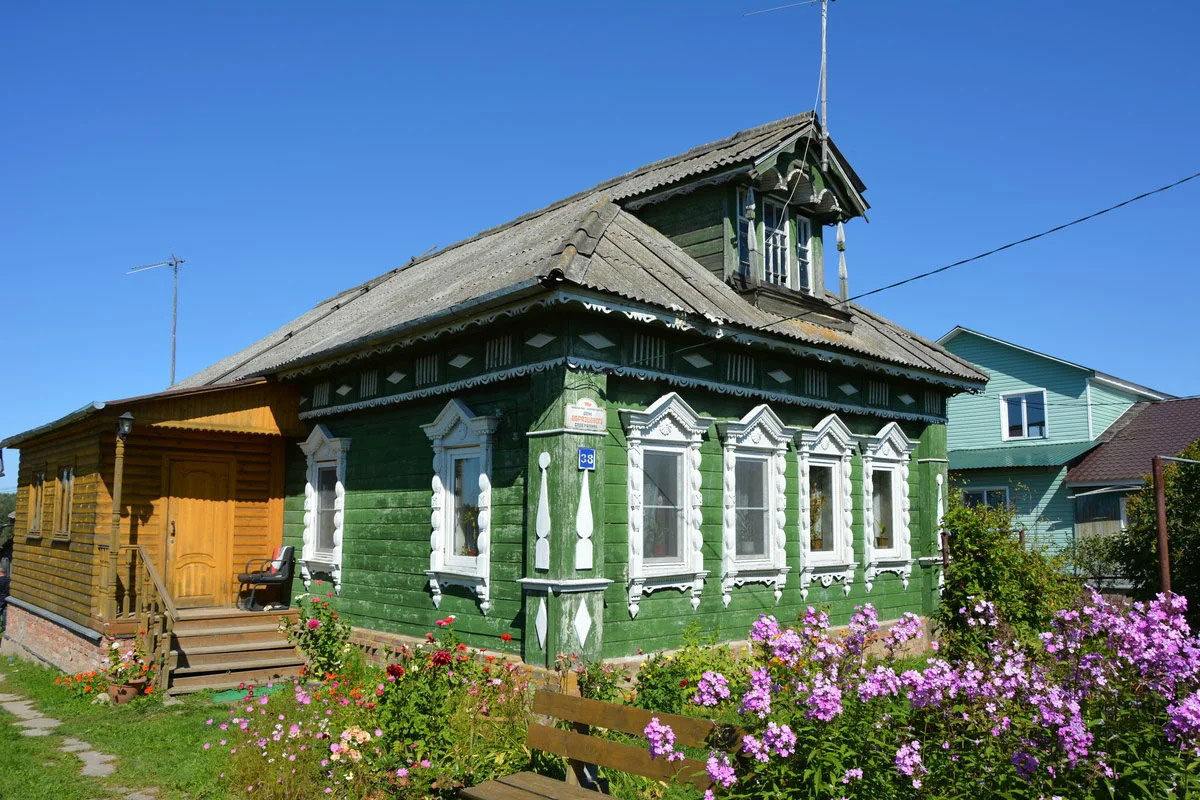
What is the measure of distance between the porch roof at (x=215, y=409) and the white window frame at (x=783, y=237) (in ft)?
23.9

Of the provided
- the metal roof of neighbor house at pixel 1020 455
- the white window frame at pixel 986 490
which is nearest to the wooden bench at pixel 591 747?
the metal roof of neighbor house at pixel 1020 455

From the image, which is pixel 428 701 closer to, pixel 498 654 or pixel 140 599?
pixel 498 654

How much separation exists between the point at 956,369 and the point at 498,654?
873cm

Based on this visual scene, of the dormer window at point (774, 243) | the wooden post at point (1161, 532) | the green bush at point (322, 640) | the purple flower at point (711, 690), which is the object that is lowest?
the green bush at point (322, 640)

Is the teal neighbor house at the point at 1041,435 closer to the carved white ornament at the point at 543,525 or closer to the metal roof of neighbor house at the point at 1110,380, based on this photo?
the metal roof of neighbor house at the point at 1110,380

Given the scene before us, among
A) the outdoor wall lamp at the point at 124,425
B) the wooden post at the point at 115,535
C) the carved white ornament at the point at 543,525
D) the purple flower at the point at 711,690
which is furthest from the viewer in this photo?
the wooden post at the point at 115,535

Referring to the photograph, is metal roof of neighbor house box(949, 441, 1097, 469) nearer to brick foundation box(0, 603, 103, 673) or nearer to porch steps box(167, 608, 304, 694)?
porch steps box(167, 608, 304, 694)

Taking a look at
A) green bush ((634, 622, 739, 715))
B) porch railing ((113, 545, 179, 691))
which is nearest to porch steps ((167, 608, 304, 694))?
porch railing ((113, 545, 179, 691))

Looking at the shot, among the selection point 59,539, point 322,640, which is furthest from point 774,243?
point 59,539

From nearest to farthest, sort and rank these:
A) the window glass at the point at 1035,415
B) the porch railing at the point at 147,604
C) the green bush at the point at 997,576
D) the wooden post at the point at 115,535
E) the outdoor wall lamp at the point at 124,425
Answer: the porch railing at the point at 147,604 → the outdoor wall lamp at the point at 124,425 → the wooden post at the point at 115,535 → the green bush at the point at 997,576 → the window glass at the point at 1035,415

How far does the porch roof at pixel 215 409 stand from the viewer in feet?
38.3

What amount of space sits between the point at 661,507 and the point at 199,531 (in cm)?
744

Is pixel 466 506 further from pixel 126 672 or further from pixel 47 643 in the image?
pixel 47 643

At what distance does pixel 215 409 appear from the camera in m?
12.4
